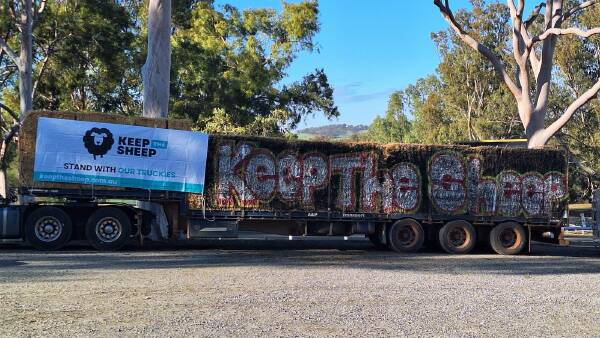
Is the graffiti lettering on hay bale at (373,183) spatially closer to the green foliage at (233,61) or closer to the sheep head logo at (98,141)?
Answer: the sheep head logo at (98,141)

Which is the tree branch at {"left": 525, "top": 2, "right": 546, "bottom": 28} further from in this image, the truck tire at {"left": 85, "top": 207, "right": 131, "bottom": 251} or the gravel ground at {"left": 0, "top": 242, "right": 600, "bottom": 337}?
the truck tire at {"left": 85, "top": 207, "right": 131, "bottom": 251}

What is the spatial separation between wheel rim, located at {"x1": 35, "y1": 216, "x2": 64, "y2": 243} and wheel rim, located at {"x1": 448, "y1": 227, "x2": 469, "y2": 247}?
418 inches

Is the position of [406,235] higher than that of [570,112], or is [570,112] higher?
[570,112]

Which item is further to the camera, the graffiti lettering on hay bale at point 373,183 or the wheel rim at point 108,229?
the graffiti lettering on hay bale at point 373,183

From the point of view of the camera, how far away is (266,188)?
53.7 ft

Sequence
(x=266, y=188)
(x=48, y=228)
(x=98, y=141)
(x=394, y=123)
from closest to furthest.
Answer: (x=48, y=228) → (x=98, y=141) → (x=266, y=188) → (x=394, y=123)

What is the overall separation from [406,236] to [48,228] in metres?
9.63

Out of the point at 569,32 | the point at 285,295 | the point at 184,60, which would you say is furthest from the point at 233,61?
the point at 285,295

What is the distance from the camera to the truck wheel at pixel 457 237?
680 inches

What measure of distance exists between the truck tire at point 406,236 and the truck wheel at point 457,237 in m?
0.62

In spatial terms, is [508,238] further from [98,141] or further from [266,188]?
[98,141]

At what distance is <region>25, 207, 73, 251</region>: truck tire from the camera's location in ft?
48.6

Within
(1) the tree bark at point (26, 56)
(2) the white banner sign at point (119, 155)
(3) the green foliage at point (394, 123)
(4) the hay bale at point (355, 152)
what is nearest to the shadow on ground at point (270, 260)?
(4) the hay bale at point (355, 152)

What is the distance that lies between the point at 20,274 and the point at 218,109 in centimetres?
2071
